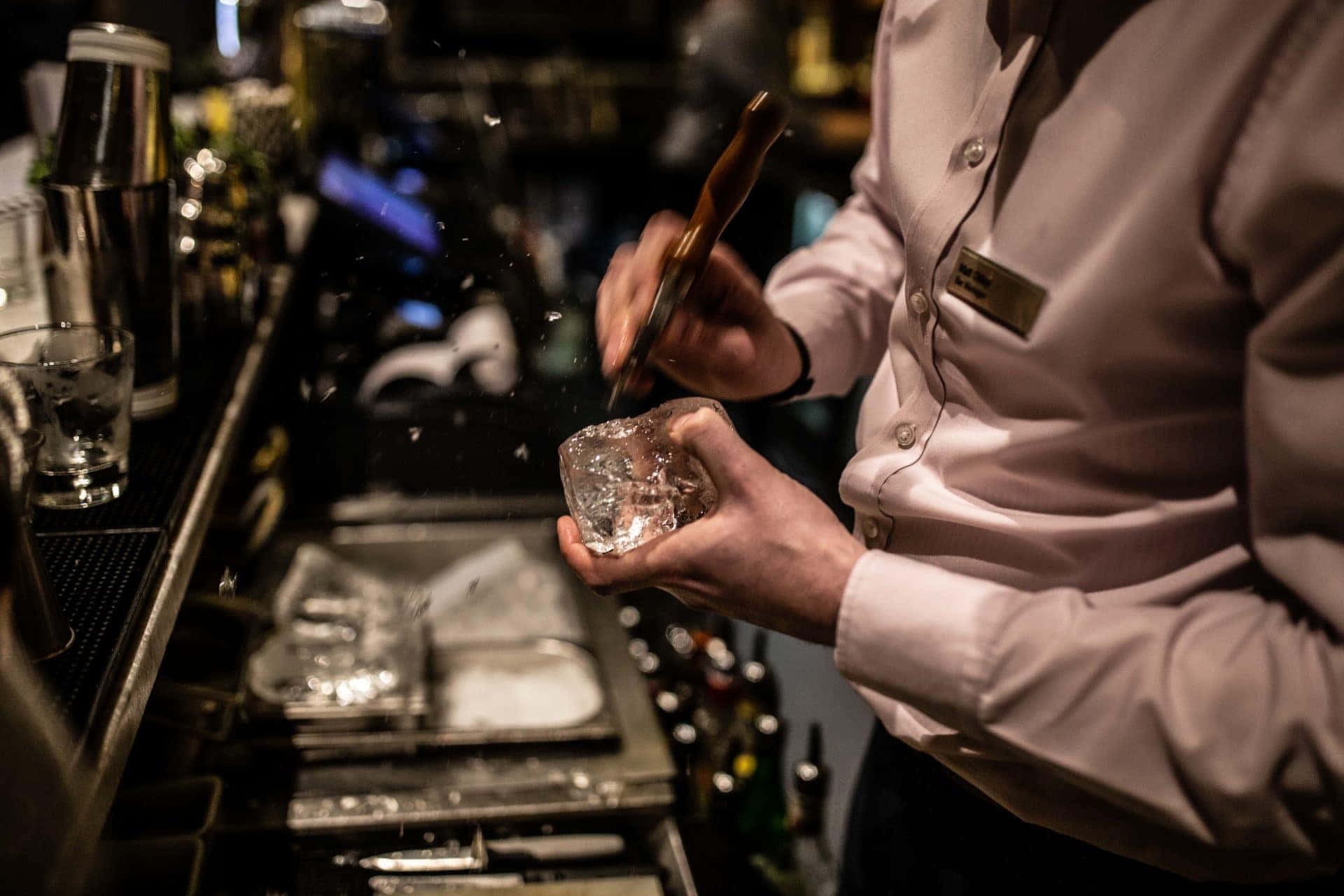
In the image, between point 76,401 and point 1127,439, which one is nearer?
point 1127,439

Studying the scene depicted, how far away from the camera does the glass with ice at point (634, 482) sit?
1.02m

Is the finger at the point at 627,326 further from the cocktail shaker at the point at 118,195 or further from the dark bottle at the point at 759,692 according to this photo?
the dark bottle at the point at 759,692

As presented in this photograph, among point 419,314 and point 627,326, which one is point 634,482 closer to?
point 627,326

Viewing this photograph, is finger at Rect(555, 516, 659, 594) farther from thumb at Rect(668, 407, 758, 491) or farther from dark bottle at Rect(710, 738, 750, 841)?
dark bottle at Rect(710, 738, 750, 841)

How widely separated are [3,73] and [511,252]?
5.40 feet

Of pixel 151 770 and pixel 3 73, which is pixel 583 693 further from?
pixel 3 73

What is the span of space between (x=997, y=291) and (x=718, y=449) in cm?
33

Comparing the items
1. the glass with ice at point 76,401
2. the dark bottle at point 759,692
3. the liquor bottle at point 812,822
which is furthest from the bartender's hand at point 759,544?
the dark bottle at point 759,692

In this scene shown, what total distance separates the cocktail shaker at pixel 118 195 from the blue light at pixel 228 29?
8.61 feet

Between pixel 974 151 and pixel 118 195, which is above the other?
pixel 974 151

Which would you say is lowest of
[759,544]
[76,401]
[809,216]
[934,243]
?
[809,216]

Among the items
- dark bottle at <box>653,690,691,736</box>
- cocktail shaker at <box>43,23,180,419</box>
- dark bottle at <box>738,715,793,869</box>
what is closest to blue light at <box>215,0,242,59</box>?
cocktail shaker at <box>43,23,180,419</box>

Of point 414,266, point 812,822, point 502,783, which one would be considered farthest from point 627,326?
point 414,266

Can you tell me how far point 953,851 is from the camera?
1.21m
